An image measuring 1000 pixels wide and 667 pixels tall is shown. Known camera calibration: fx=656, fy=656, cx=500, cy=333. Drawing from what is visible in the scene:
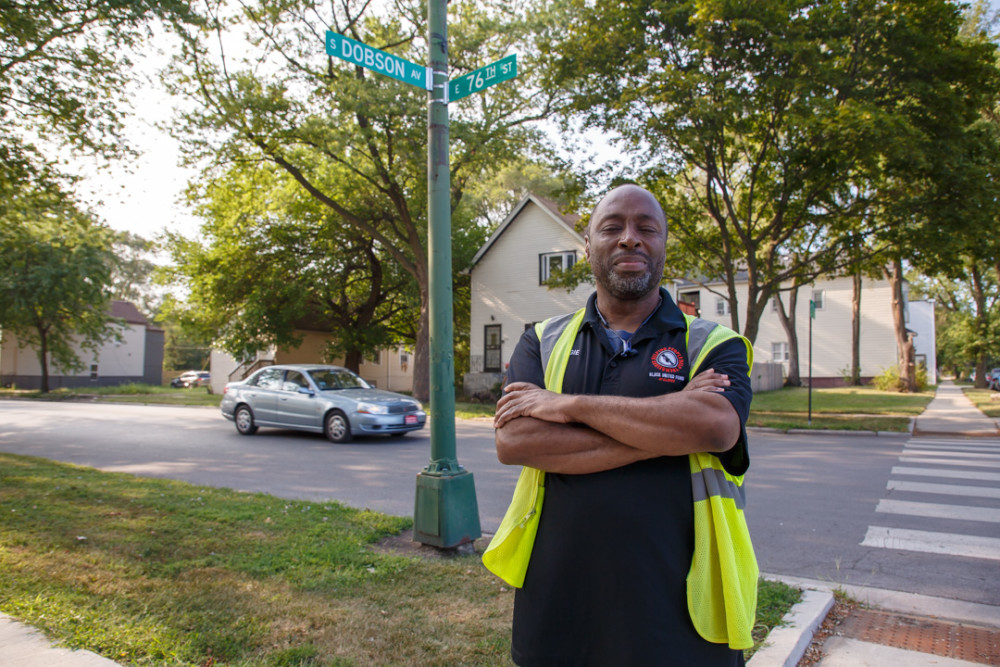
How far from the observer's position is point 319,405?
45.4ft

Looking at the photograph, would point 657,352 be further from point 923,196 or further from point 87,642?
point 923,196

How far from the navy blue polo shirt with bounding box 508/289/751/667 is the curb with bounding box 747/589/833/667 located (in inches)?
67.5

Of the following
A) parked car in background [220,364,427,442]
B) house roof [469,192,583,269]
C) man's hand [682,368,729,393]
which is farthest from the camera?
house roof [469,192,583,269]

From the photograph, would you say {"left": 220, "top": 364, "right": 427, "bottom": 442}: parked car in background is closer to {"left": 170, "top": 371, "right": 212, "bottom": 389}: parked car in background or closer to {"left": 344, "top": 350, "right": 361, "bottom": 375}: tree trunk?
{"left": 344, "top": 350, "right": 361, "bottom": 375}: tree trunk

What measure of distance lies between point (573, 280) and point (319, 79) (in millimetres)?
9928

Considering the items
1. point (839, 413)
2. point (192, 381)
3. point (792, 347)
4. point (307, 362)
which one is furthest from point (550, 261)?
point (192, 381)

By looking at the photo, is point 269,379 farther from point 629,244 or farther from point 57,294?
point 57,294

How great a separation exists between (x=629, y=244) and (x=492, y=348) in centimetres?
2628

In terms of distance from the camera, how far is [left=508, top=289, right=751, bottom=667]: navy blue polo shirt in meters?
1.76

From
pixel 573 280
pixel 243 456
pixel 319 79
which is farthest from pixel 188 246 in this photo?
pixel 243 456

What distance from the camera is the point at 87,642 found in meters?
3.36

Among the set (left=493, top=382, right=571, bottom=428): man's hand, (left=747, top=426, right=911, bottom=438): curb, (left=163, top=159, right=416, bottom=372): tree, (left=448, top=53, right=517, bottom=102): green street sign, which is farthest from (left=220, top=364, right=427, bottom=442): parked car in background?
(left=163, top=159, right=416, bottom=372): tree

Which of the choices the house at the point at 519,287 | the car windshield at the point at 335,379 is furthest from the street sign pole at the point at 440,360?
the house at the point at 519,287

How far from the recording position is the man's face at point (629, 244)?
6.81 feet
